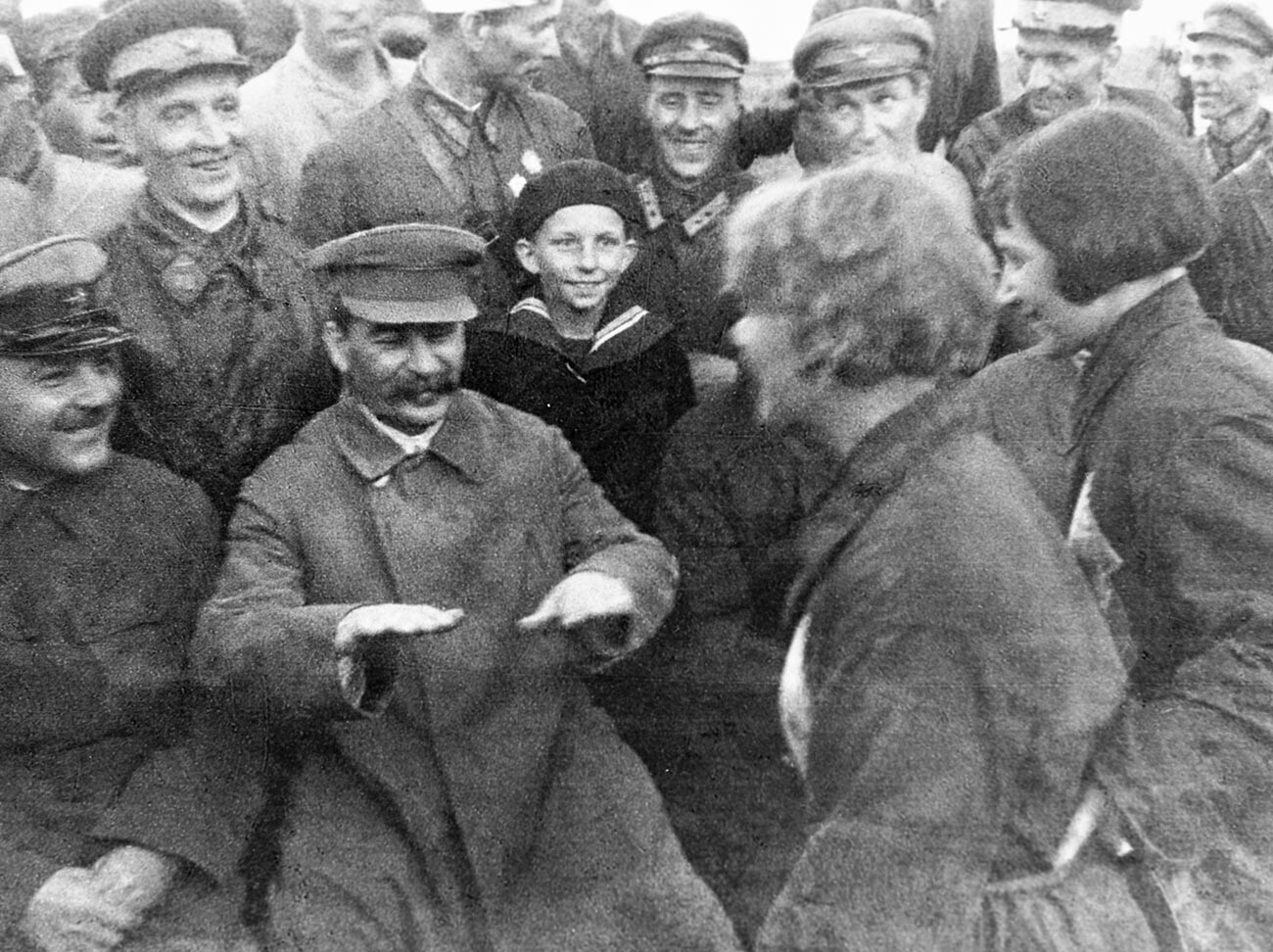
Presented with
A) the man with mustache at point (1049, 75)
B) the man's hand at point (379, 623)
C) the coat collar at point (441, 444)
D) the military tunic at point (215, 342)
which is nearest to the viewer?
the man's hand at point (379, 623)

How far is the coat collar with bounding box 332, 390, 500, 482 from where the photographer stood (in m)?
2.49

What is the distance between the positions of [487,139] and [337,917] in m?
1.62

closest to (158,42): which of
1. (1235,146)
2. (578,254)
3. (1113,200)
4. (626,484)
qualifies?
(578,254)

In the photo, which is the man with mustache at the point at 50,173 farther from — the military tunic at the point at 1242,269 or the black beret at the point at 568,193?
the military tunic at the point at 1242,269

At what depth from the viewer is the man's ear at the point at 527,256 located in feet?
9.70

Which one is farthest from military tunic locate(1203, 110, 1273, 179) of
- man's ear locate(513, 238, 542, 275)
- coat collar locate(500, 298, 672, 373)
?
man's ear locate(513, 238, 542, 275)

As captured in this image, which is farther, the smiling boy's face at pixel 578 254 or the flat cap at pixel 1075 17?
the flat cap at pixel 1075 17

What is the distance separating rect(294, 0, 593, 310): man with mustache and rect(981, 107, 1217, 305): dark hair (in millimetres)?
1131

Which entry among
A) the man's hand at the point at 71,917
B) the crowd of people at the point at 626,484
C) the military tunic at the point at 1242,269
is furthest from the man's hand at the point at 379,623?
the military tunic at the point at 1242,269

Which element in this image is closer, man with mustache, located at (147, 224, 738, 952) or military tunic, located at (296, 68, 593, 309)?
man with mustache, located at (147, 224, 738, 952)

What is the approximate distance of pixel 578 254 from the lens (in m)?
2.92

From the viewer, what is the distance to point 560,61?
3240mm

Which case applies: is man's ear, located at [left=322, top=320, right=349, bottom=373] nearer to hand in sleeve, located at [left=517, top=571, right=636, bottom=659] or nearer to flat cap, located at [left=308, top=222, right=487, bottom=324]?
flat cap, located at [left=308, top=222, right=487, bottom=324]

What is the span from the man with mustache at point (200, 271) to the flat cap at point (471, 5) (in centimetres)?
39
